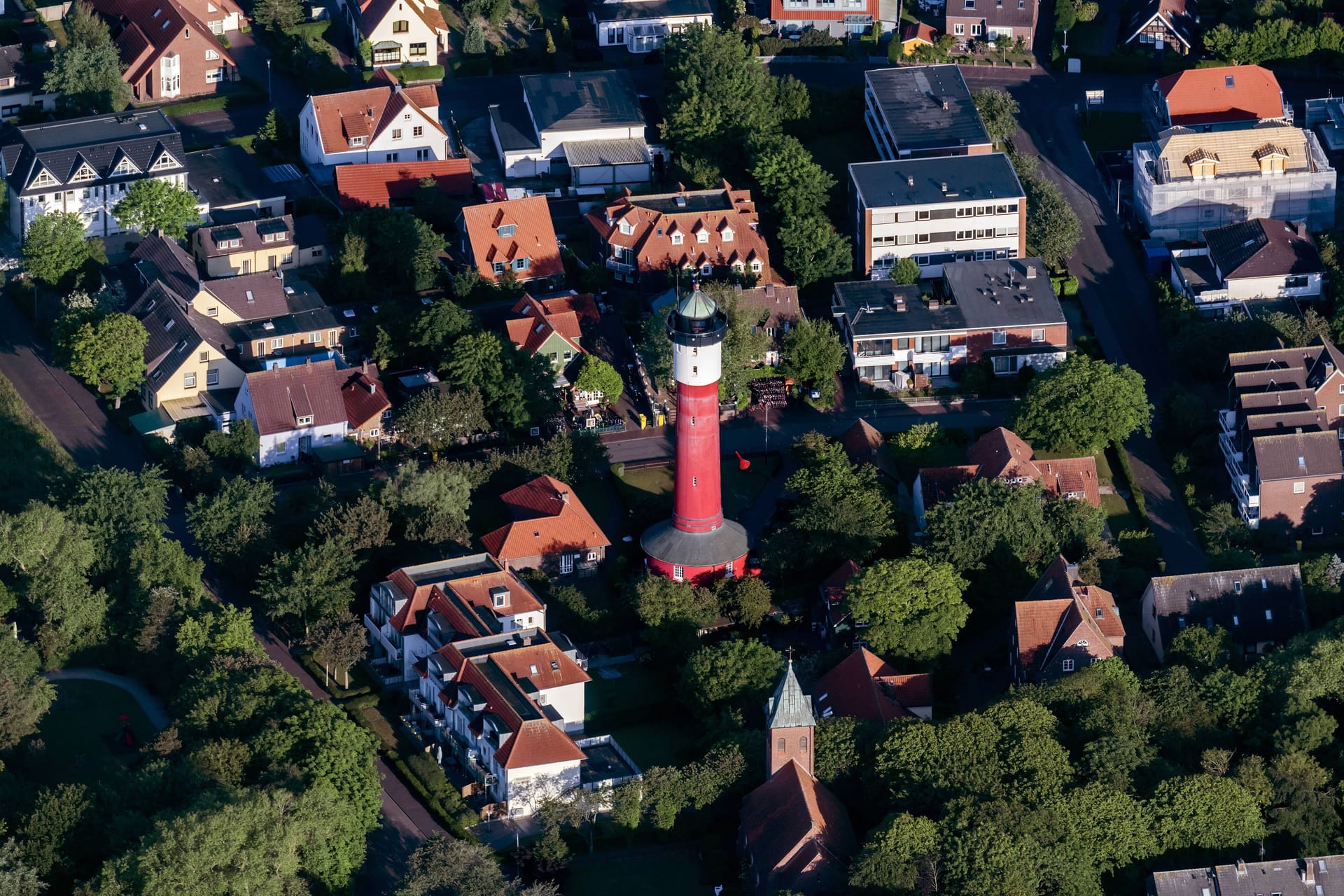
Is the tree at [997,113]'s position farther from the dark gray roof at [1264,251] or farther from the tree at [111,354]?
the tree at [111,354]

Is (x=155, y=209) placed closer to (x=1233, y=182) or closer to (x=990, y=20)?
(x=990, y=20)

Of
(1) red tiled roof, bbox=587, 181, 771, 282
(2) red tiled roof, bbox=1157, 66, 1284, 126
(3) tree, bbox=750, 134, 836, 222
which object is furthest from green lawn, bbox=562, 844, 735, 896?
(2) red tiled roof, bbox=1157, 66, 1284, 126

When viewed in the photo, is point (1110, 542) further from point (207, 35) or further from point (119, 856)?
point (207, 35)

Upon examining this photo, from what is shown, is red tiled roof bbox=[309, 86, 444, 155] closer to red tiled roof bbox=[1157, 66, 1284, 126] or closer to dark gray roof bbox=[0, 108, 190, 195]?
dark gray roof bbox=[0, 108, 190, 195]

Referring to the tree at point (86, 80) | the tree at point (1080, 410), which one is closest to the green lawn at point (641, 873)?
the tree at point (1080, 410)

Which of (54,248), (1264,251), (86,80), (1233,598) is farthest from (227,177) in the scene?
(1233,598)

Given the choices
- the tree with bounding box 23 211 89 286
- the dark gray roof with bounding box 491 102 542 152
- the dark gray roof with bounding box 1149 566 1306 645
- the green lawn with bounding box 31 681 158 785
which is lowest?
the dark gray roof with bounding box 1149 566 1306 645

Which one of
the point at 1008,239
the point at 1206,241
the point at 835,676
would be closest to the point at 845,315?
the point at 1008,239
